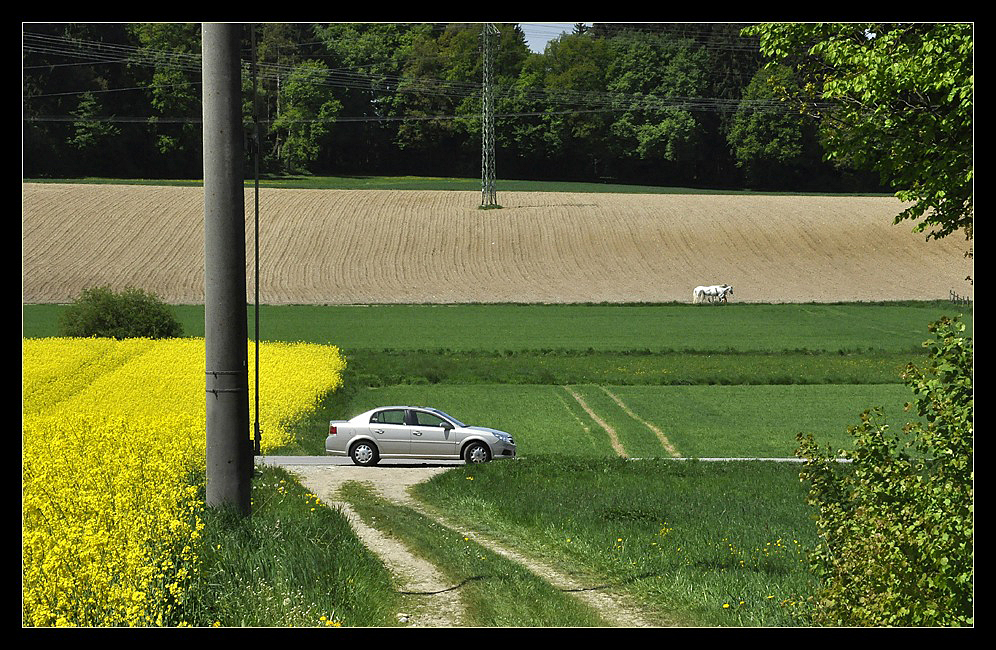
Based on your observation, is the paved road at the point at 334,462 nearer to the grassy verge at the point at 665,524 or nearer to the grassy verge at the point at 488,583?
the grassy verge at the point at 665,524

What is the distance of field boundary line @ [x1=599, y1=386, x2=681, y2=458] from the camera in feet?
83.6

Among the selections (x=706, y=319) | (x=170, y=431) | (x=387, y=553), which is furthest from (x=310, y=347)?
(x=387, y=553)

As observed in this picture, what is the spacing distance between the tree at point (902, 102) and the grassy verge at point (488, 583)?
16.3ft

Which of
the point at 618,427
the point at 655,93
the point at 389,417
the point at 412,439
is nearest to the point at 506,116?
the point at 655,93

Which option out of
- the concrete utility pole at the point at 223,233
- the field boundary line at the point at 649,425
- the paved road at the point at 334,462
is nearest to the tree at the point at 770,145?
the field boundary line at the point at 649,425

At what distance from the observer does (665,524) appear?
46.3 feet

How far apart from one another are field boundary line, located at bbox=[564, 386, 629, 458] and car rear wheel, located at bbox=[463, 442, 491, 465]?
3.19 metres

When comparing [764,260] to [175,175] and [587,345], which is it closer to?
[587,345]

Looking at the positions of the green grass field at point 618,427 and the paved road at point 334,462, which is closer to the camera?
the green grass field at point 618,427

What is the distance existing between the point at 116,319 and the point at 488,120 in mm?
31828

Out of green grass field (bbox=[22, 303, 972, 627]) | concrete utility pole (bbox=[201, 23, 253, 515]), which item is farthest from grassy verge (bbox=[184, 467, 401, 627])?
concrete utility pole (bbox=[201, 23, 253, 515])

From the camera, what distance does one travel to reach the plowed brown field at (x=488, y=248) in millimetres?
67750

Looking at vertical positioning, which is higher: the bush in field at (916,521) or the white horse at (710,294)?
the white horse at (710,294)

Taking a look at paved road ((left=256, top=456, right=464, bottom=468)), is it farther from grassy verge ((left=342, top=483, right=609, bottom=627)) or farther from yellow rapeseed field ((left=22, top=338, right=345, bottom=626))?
grassy verge ((left=342, top=483, right=609, bottom=627))
